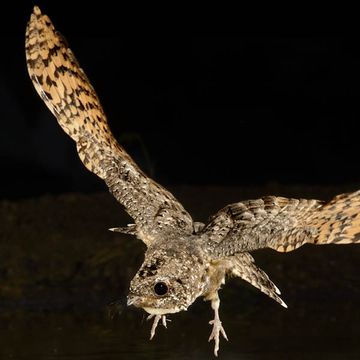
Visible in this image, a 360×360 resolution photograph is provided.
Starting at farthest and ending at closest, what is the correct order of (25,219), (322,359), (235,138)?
(235,138), (25,219), (322,359)

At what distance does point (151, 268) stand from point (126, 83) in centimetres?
1144

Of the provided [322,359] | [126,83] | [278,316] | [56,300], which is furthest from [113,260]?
[126,83]

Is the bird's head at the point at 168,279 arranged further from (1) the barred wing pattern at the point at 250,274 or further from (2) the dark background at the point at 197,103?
(2) the dark background at the point at 197,103

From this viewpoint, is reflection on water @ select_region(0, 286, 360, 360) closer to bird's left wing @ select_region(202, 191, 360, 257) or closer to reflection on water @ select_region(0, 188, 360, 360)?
reflection on water @ select_region(0, 188, 360, 360)

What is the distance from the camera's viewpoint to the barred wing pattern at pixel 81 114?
33.6 ft

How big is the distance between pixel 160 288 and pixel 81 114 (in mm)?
2039

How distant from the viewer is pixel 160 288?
9.11 m

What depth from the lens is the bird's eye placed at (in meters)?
9.09

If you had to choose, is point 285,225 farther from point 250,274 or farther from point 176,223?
point 176,223

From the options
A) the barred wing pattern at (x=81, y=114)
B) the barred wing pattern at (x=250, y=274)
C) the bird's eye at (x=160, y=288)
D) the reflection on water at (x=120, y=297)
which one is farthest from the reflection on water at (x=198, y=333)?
the bird's eye at (x=160, y=288)

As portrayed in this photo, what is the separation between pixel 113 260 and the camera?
14.3 meters

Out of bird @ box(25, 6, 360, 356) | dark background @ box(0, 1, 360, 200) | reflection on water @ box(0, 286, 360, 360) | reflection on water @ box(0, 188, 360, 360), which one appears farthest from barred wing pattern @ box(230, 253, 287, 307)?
dark background @ box(0, 1, 360, 200)

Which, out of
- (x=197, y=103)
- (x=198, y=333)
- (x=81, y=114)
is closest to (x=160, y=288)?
(x=81, y=114)

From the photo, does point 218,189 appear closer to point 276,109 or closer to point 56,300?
point 56,300
